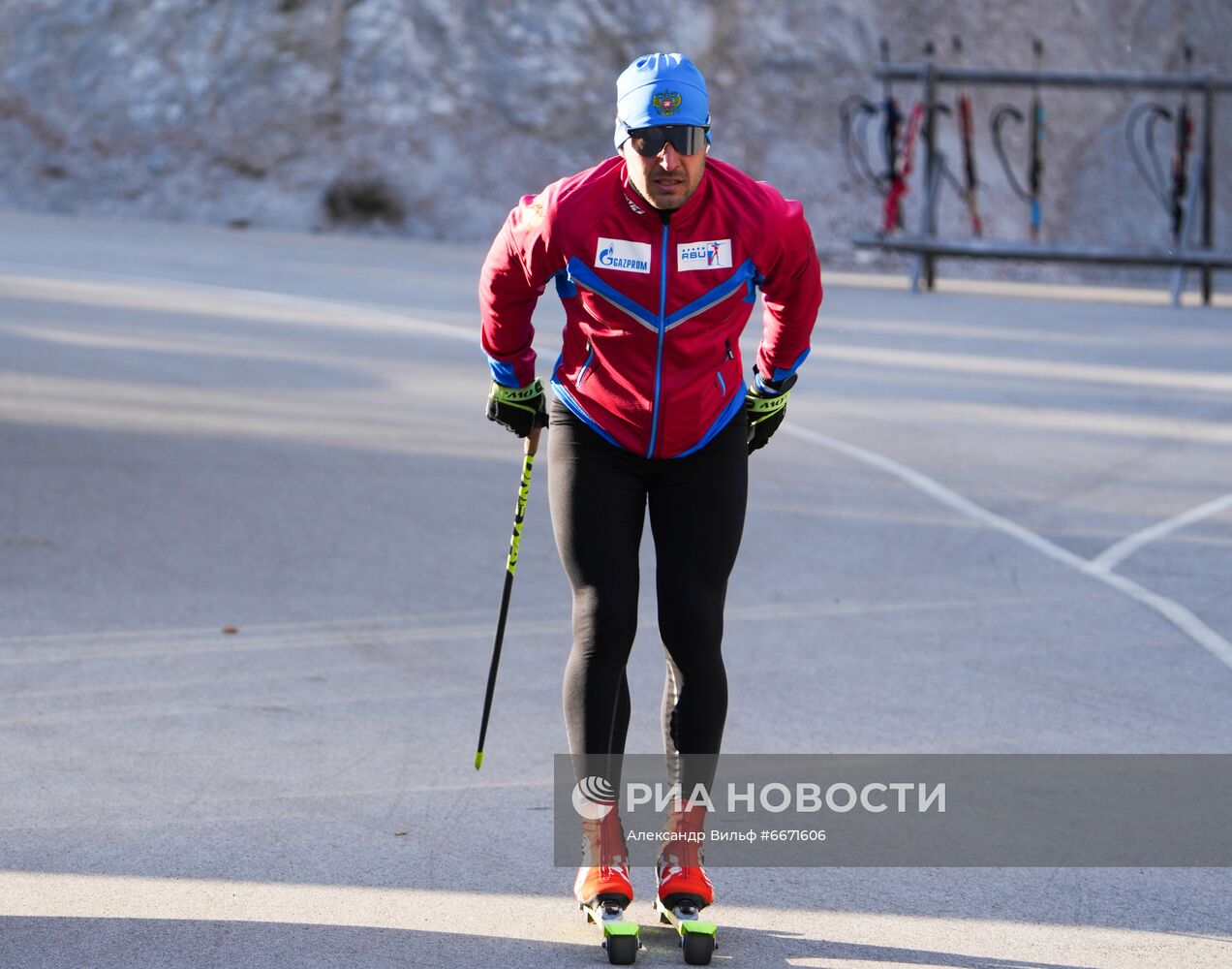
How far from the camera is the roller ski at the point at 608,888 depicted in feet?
13.4

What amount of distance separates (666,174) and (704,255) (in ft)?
0.68

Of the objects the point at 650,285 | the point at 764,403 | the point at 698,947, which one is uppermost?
the point at 650,285

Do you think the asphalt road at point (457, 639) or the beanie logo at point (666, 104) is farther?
the asphalt road at point (457, 639)

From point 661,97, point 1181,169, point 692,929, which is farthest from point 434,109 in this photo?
point 692,929

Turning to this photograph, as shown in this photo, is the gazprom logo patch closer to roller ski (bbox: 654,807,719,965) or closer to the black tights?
the black tights

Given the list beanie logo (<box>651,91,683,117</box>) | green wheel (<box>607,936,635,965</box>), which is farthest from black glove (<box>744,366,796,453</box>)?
green wheel (<box>607,936,635,965</box>)

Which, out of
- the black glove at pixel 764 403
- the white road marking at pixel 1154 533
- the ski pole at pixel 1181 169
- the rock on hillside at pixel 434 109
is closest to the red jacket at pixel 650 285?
the black glove at pixel 764 403

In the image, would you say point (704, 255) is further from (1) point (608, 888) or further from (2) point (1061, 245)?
(2) point (1061, 245)

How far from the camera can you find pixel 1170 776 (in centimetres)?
559

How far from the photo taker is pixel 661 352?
423cm

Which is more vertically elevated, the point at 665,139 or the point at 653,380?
the point at 665,139

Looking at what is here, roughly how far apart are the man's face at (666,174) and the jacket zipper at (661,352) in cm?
8

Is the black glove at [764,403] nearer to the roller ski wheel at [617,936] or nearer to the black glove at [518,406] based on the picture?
the black glove at [518,406]

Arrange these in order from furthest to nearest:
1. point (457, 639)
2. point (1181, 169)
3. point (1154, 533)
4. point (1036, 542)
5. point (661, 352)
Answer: point (1181, 169) < point (1154, 533) < point (1036, 542) < point (457, 639) < point (661, 352)
